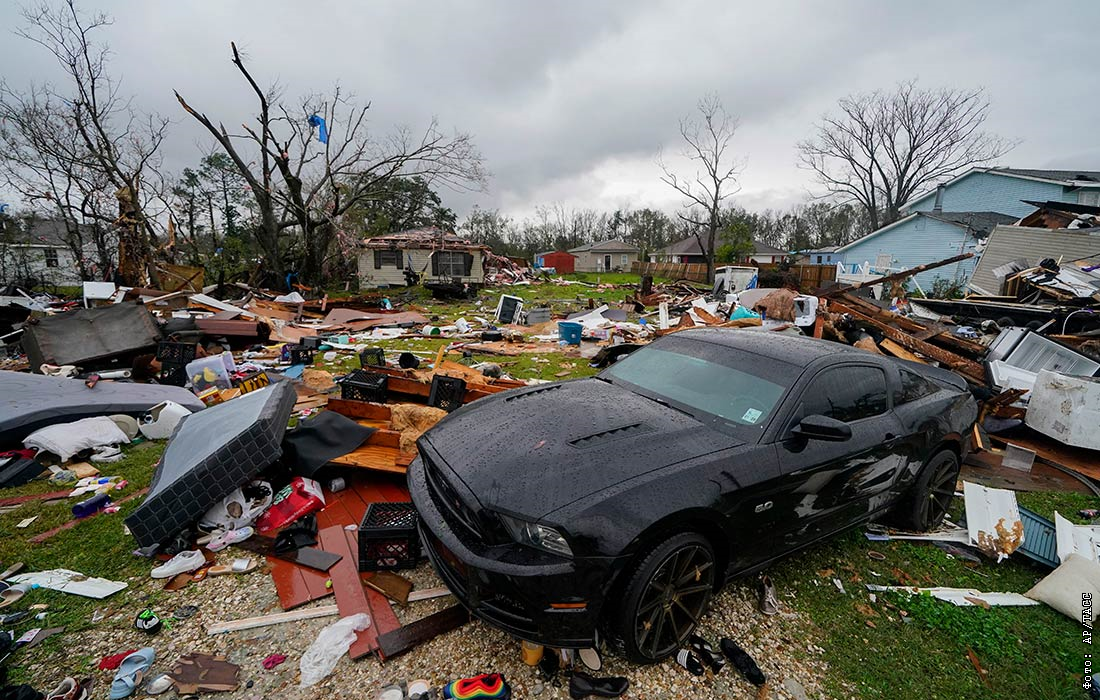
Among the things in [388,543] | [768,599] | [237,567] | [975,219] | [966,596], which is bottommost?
[966,596]

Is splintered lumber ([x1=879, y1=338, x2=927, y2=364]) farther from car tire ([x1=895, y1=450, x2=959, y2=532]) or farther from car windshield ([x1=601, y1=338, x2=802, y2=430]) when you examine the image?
car windshield ([x1=601, y1=338, x2=802, y2=430])

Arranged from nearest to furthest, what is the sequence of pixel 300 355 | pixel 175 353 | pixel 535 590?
pixel 535 590, pixel 175 353, pixel 300 355

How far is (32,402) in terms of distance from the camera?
435 centimetres

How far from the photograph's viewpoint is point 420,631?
236cm

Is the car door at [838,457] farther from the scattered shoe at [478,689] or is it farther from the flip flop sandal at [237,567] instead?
the flip flop sandal at [237,567]

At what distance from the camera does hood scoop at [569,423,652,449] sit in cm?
232

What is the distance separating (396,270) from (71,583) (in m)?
25.0

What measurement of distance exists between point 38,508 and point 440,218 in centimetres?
3959

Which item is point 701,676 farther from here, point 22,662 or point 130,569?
point 130,569

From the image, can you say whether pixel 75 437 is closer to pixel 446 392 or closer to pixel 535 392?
pixel 446 392

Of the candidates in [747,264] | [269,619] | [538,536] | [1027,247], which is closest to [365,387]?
[269,619]

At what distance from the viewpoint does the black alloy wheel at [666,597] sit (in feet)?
6.77

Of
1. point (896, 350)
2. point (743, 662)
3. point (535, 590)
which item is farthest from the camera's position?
point (896, 350)

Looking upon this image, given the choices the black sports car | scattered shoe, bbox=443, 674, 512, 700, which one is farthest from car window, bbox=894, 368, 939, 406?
scattered shoe, bbox=443, 674, 512, 700
